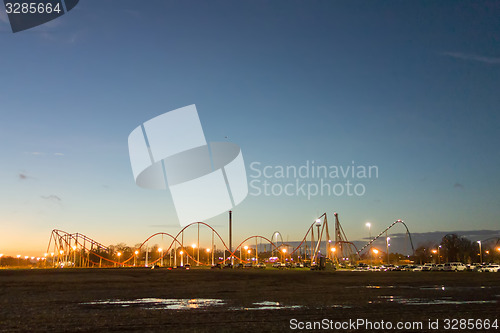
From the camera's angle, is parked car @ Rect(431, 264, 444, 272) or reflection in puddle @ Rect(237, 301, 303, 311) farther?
parked car @ Rect(431, 264, 444, 272)

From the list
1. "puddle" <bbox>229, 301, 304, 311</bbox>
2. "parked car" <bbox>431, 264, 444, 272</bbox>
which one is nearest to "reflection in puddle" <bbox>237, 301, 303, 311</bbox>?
"puddle" <bbox>229, 301, 304, 311</bbox>

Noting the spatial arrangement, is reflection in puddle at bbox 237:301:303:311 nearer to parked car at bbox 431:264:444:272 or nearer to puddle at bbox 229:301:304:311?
puddle at bbox 229:301:304:311

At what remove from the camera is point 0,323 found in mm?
9969

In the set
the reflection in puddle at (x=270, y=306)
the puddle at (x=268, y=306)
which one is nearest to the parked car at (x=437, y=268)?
the puddle at (x=268, y=306)

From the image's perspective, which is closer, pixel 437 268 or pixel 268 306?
pixel 268 306

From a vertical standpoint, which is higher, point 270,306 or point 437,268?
point 270,306

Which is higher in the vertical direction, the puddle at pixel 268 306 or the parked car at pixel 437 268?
the puddle at pixel 268 306

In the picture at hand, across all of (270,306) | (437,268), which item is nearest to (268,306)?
(270,306)

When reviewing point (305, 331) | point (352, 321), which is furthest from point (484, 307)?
point (305, 331)

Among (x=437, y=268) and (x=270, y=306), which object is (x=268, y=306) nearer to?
(x=270, y=306)

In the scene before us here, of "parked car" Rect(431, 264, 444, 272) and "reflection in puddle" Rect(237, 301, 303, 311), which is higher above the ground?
"reflection in puddle" Rect(237, 301, 303, 311)

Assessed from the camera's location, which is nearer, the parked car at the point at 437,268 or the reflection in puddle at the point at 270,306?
the reflection in puddle at the point at 270,306

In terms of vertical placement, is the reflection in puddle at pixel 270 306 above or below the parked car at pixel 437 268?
above

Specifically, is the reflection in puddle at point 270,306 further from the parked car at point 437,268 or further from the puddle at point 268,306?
the parked car at point 437,268
